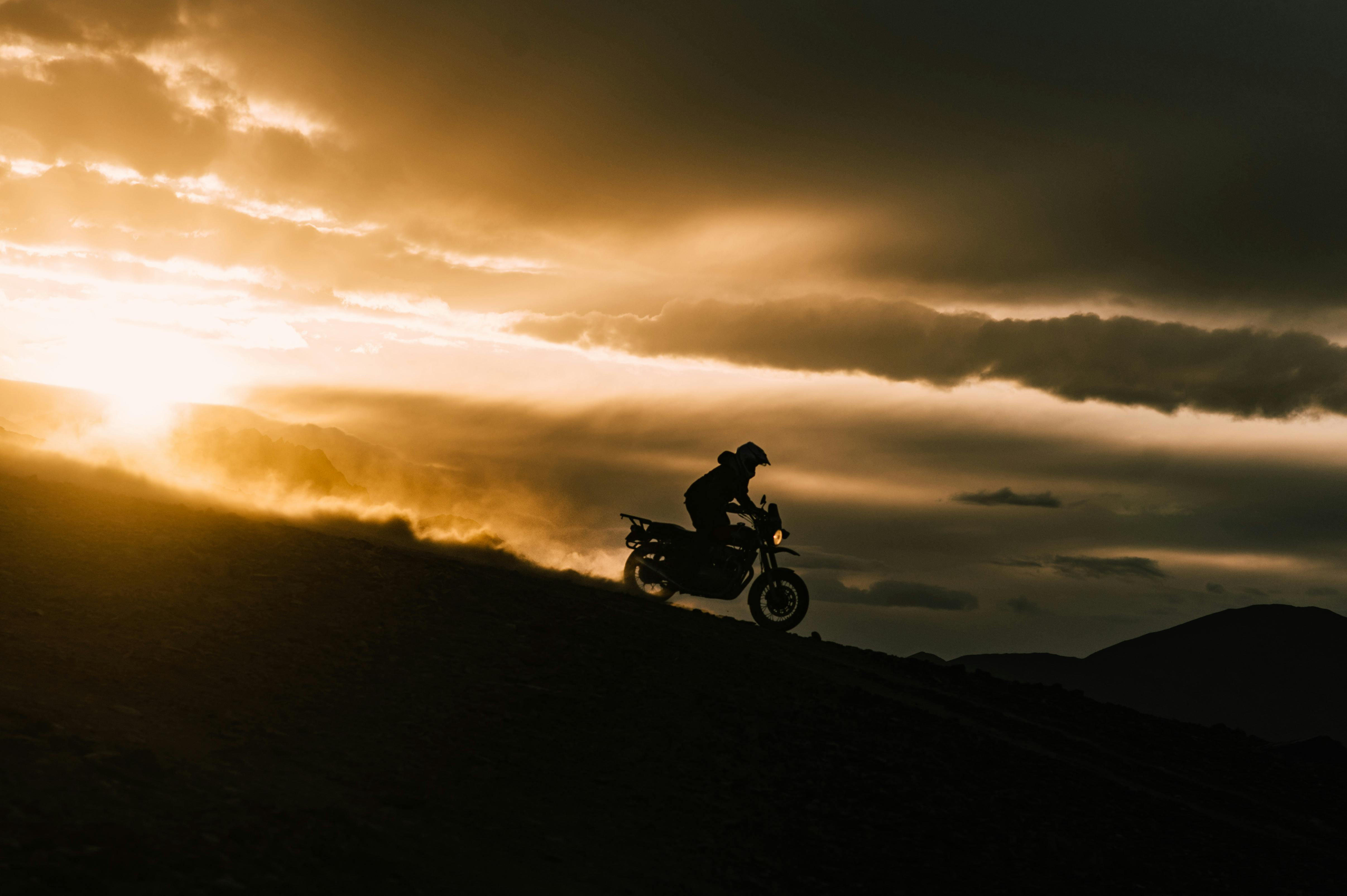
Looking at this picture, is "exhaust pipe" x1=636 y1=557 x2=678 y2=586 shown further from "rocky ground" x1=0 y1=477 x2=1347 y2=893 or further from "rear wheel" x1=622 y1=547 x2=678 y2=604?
"rocky ground" x1=0 y1=477 x2=1347 y2=893

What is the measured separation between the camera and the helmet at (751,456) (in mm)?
19000

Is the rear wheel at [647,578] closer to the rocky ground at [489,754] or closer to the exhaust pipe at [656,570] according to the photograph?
the exhaust pipe at [656,570]

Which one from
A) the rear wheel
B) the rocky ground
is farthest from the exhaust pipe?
the rocky ground

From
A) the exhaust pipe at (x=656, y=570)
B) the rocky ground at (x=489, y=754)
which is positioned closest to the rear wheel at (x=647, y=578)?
the exhaust pipe at (x=656, y=570)

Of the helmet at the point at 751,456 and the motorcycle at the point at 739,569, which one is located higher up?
the helmet at the point at 751,456

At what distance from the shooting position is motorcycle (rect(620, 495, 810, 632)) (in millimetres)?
18797

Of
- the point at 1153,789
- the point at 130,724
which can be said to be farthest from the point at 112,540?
the point at 1153,789

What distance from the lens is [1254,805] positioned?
607 inches

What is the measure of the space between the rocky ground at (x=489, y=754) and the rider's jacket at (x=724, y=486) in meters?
2.45

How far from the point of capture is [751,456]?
62.4 feet

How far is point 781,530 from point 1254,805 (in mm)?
8494

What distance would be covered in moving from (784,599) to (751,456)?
2.70 meters

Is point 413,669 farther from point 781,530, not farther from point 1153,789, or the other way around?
point 1153,789

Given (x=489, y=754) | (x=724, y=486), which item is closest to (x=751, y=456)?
(x=724, y=486)
